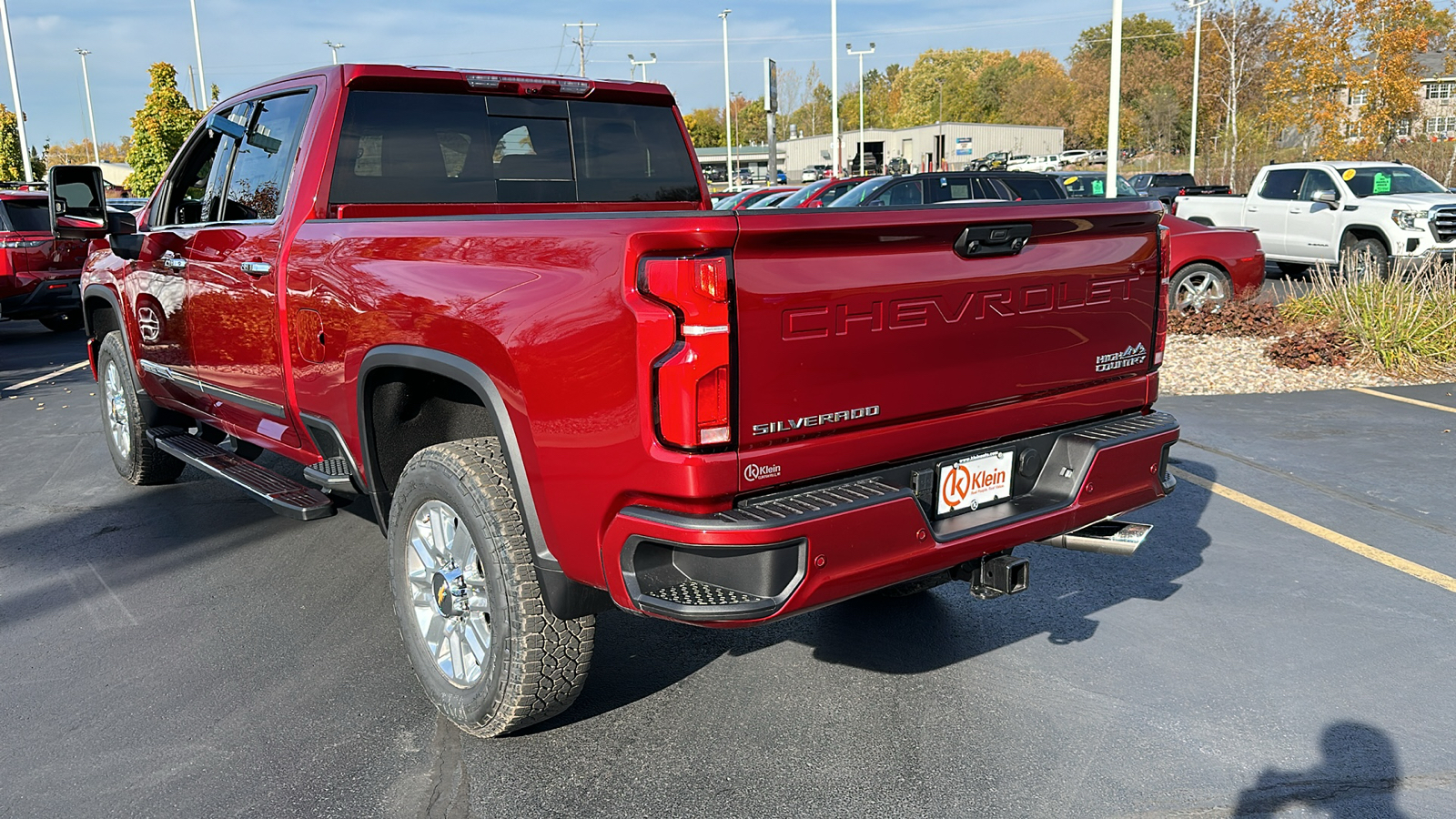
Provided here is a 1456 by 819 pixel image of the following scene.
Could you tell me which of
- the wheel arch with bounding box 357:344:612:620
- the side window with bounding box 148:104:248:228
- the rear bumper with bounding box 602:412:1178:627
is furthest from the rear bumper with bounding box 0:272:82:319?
the rear bumper with bounding box 602:412:1178:627

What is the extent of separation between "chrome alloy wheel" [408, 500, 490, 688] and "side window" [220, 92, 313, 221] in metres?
1.59

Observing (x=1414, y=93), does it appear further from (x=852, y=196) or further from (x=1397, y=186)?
(x=852, y=196)

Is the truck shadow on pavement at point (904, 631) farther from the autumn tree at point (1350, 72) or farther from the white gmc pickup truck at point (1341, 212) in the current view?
→ the autumn tree at point (1350, 72)

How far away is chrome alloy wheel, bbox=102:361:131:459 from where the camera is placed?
20.8 ft

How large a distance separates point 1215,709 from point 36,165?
50605 mm

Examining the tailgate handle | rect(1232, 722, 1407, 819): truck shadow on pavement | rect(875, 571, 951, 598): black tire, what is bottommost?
rect(1232, 722, 1407, 819): truck shadow on pavement

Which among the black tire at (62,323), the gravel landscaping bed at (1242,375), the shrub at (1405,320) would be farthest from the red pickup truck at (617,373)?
the black tire at (62,323)

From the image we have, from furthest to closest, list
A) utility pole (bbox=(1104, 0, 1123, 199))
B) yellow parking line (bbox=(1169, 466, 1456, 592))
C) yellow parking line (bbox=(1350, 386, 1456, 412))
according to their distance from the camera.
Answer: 1. utility pole (bbox=(1104, 0, 1123, 199))
2. yellow parking line (bbox=(1350, 386, 1456, 412))
3. yellow parking line (bbox=(1169, 466, 1456, 592))

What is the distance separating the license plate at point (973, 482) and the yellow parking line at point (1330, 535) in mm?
2505

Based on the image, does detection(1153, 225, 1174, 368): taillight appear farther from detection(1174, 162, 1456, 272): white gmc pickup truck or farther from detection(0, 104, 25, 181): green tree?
detection(0, 104, 25, 181): green tree

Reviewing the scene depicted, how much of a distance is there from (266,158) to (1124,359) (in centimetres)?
351

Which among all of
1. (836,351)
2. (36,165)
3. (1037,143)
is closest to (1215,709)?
(836,351)

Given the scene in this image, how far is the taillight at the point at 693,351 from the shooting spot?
2.53m

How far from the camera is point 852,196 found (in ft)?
47.8
